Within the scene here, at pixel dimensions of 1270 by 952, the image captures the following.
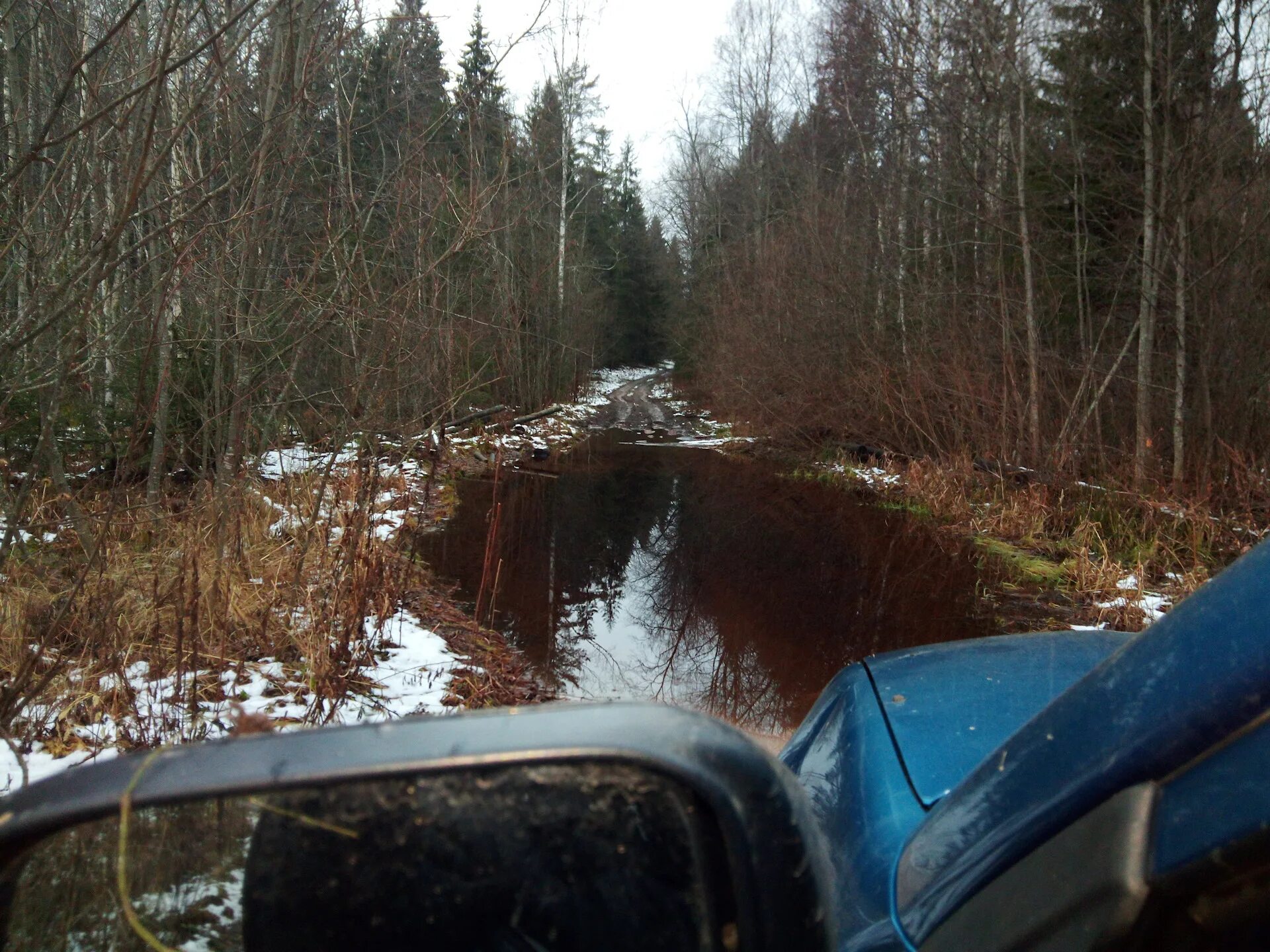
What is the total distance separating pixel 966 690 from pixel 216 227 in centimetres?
535

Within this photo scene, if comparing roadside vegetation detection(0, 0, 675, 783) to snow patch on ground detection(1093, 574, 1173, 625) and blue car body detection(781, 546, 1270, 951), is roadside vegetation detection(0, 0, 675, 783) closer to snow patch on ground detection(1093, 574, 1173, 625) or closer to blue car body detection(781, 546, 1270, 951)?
blue car body detection(781, 546, 1270, 951)

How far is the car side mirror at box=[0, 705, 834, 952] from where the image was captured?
0.87 m

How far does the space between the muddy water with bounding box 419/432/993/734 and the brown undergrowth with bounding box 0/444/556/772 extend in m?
0.82

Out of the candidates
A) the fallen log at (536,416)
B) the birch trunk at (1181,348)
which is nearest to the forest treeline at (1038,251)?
the birch trunk at (1181,348)

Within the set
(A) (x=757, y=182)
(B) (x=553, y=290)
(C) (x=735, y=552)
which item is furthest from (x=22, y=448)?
(A) (x=757, y=182)

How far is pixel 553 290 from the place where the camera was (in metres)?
26.1

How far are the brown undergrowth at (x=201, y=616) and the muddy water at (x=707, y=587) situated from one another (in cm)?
82

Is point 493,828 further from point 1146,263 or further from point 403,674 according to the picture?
point 1146,263

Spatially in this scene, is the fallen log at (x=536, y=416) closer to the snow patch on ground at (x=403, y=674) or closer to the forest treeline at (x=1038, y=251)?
the forest treeline at (x=1038, y=251)

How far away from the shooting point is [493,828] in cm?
92

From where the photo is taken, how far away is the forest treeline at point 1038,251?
9.76 metres

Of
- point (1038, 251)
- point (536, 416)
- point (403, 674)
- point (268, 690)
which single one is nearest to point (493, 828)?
point (268, 690)

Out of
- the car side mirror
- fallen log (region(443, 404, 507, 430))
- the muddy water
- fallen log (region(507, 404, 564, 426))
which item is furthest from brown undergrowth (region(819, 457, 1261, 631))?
fallen log (region(507, 404, 564, 426))

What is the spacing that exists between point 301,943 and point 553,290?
26011 millimetres
